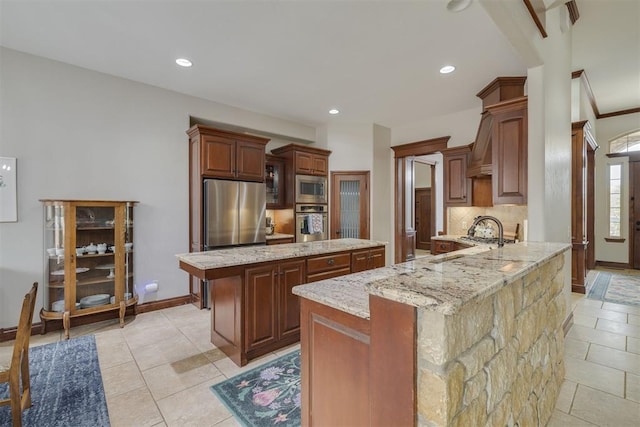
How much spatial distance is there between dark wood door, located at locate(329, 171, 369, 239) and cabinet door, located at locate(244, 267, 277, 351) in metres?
3.07

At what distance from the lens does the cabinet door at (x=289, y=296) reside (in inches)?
107

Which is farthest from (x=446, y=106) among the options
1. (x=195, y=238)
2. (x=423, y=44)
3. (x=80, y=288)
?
(x=80, y=288)

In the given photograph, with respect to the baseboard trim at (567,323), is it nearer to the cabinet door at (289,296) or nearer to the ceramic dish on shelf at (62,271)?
the cabinet door at (289,296)

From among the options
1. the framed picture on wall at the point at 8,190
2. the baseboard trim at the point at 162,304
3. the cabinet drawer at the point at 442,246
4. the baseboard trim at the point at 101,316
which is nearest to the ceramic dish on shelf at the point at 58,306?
the baseboard trim at the point at 101,316

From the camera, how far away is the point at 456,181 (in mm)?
4855

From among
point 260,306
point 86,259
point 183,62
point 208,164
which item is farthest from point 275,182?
point 260,306

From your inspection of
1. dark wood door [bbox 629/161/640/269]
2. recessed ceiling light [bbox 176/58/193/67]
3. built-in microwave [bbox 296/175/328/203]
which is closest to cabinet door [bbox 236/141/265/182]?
built-in microwave [bbox 296/175/328/203]

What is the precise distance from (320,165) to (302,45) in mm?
2653

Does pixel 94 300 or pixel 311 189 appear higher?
pixel 311 189

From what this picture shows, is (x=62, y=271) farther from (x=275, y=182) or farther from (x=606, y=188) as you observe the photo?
(x=606, y=188)

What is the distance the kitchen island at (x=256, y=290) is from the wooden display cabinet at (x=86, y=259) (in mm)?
1407

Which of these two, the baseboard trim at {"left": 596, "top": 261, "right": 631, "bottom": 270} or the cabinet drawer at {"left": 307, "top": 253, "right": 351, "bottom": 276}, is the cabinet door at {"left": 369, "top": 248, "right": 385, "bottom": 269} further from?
the baseboard trim at {"left": 596, "top": 261, "right": 631, "bottom": 270}

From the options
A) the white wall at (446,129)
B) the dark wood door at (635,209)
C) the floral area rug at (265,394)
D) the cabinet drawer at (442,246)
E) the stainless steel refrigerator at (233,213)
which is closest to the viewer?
the floral area rug at (265,394)

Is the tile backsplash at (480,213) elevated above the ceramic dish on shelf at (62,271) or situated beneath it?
elevated above
